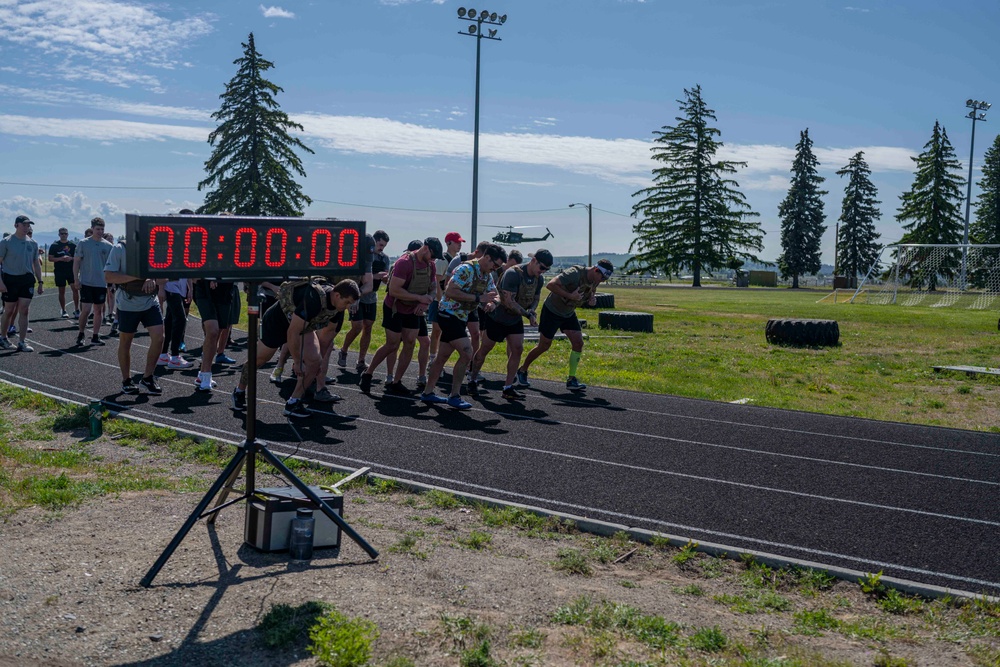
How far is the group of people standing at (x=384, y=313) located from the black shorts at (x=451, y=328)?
1 cm

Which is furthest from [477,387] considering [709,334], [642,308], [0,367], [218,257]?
[642,308]

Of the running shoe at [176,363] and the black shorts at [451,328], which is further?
the running shoe at [176,363]

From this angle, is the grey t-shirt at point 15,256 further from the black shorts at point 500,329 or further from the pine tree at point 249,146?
the pine tree at point 249,146

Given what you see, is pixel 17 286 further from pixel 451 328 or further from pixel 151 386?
pixel 451 328

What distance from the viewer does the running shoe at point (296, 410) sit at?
1041 centimetres

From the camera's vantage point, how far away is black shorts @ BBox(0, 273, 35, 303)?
1548cm

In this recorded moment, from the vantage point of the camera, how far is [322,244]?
6.12m

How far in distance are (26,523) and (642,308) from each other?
32.8m

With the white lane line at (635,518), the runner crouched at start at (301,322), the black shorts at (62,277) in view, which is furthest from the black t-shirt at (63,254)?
the white lane line at (635,518)

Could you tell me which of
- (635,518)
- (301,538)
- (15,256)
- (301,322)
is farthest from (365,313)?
(301,538)

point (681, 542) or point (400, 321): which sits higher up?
point (400, 321)

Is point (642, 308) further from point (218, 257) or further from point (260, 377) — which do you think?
point (218, 257)

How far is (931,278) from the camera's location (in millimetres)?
45281

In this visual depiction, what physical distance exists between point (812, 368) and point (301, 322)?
34.4 ft
